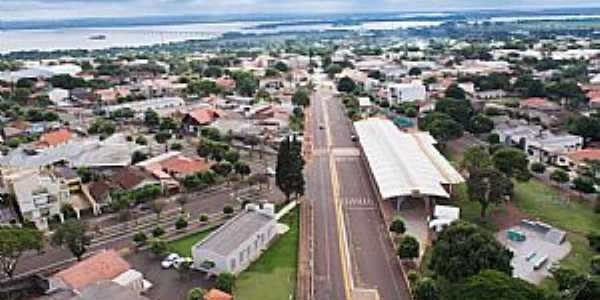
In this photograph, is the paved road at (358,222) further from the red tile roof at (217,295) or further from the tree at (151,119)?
the tree at (151,119)

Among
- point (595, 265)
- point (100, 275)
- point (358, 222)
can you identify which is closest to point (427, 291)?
point (595, 265)

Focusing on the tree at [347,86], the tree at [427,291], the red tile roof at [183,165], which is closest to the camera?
the tree at [427,291]

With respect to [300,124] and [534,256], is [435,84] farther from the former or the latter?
[534,256]

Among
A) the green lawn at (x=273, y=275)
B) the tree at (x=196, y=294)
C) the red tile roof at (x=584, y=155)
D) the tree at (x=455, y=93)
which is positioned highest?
the tree at (x=455, y=93)

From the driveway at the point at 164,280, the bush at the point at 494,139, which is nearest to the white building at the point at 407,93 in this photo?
the bush at the point at 494,139

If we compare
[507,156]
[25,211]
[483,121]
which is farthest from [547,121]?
[25,211]

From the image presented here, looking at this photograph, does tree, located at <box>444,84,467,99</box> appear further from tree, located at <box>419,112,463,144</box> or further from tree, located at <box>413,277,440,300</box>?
tree, located at <box>413,277,440,300</box>

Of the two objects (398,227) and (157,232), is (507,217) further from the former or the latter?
(157,232)
